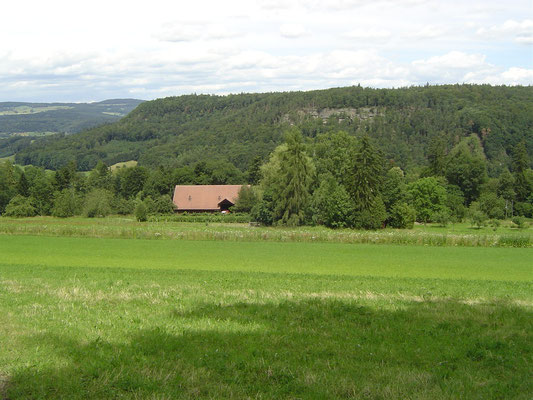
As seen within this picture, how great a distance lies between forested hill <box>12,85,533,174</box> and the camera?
491ft

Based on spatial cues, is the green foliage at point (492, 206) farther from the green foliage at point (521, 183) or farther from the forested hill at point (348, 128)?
the forested hill at point (348, 128)

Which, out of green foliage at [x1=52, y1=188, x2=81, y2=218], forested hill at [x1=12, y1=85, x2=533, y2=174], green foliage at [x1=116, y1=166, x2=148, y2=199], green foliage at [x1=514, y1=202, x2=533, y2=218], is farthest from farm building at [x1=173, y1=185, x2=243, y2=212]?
green foliage at [x1=514, y1=202, x2=533, y2=218]

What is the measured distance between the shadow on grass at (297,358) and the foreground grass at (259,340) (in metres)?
0.03

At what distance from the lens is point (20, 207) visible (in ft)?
266

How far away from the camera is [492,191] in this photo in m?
100

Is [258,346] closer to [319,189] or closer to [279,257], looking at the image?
[279,257]

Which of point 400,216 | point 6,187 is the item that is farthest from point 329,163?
point 6,187

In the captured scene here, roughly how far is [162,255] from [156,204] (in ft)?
162

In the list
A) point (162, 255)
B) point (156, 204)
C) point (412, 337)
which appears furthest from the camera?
point (156, 204)

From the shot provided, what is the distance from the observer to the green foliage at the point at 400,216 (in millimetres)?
69594

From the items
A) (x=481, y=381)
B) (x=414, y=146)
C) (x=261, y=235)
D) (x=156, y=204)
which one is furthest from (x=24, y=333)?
(x=414, y=146)

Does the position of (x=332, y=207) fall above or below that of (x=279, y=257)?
below

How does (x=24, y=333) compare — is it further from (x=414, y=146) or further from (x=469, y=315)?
(x=414, y=146)

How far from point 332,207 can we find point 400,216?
34.5ft
